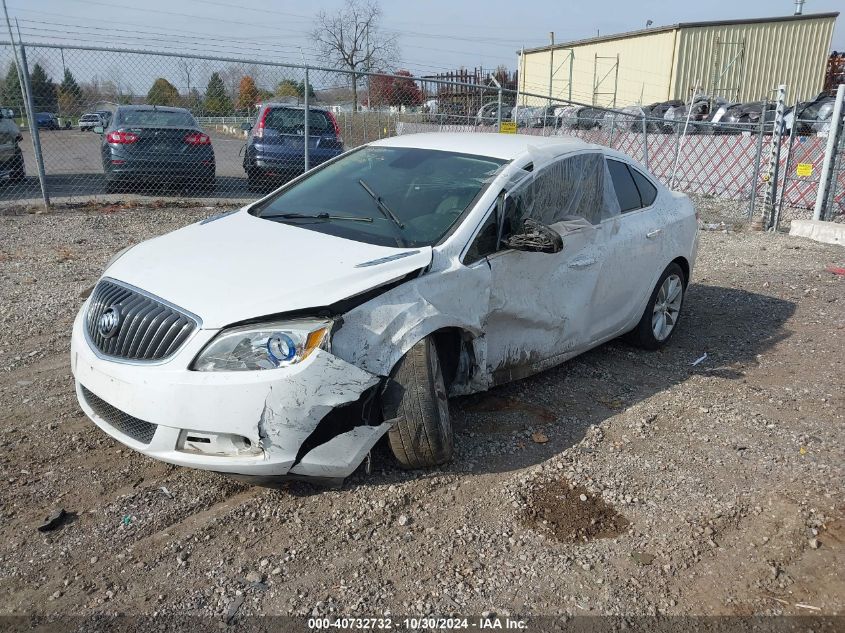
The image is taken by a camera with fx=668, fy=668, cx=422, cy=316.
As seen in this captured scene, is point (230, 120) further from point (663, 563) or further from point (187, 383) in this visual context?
point (663, 563)

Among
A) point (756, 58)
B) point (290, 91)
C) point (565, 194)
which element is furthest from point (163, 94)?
point (756, 58)

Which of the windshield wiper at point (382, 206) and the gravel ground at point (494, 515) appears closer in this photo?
the gravel ground at point (494, 515)

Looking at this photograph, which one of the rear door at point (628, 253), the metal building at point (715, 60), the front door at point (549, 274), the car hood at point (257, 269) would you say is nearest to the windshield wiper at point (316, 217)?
the car hood at point (257, 269)

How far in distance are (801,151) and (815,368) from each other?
430 inches

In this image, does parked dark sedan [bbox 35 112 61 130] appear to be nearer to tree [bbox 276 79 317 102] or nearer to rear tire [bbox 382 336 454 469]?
tree [bbox 276 79 317 102]

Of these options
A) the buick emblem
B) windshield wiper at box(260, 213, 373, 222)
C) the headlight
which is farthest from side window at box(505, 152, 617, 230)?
the buick emblem

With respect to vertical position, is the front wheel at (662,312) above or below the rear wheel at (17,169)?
below

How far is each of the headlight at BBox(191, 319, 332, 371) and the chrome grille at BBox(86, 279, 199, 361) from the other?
130 mm

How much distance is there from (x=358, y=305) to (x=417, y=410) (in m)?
0.55

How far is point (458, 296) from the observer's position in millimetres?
3271

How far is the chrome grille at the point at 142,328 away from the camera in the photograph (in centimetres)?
275

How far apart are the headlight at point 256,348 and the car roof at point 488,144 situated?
1874mm

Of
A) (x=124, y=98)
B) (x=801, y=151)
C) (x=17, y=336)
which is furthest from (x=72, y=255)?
(x=801, y=151)

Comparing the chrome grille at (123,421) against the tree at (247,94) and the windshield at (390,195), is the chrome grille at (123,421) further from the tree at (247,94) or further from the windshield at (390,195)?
the tree at (247,94)
